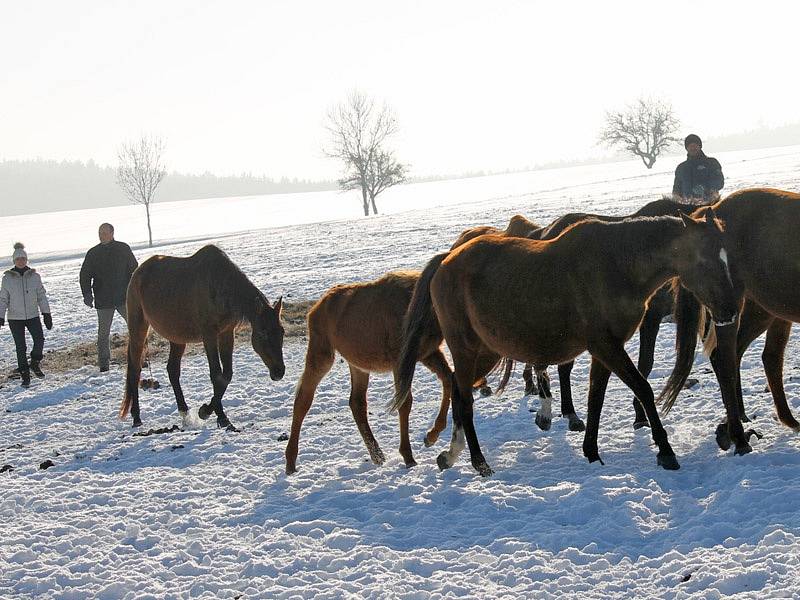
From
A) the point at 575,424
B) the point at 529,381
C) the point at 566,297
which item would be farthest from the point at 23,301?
the point at 566,297

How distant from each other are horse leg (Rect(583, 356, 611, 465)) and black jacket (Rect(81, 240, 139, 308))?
348 inches

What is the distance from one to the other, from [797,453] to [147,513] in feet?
15.8

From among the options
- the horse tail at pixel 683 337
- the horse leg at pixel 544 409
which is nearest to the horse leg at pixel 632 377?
the horse tail at pixel 683 337

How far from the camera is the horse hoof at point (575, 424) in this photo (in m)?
7.53

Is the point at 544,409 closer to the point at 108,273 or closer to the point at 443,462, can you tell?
the point at 443,462

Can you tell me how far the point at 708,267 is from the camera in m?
5.55

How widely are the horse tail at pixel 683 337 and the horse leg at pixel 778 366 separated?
57cm

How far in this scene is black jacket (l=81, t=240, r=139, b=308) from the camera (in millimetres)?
12938

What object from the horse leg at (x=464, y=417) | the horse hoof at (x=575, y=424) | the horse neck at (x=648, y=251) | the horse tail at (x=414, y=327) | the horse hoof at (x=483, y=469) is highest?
the horse neck at (x=648, y=251)

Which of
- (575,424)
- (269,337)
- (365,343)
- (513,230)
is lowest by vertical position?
(575,424)

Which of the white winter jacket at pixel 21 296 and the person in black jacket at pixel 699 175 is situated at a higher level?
the person in black jacket at pixel 699 175

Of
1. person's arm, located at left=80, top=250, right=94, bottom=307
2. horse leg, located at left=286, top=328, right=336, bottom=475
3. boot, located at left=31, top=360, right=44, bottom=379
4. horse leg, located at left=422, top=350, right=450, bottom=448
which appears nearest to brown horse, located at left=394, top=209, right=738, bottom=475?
horse leg, located at left=422, top=350, right=450, bottom=448

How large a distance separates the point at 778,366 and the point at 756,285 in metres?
0.79

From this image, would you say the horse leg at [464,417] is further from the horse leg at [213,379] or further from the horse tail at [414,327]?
the horse leg at [213,379]
